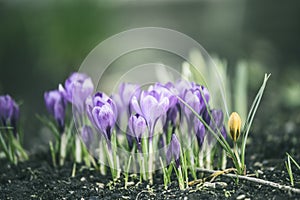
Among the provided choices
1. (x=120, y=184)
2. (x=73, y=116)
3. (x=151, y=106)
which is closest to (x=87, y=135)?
(x=73, y=116)

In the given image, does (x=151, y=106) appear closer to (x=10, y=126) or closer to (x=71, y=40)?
(x=10, y=126)

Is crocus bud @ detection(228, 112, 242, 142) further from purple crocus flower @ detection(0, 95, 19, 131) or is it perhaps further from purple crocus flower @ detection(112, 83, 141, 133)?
purple crocus flower @ detection(0, 95, 19, 131)

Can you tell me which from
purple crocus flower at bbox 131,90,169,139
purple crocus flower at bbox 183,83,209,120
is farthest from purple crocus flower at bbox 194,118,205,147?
purple crocus flower at bbox 131,90,169,139

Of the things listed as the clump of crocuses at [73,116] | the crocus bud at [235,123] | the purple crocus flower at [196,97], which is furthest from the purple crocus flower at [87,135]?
the crocus bud at [235,123]

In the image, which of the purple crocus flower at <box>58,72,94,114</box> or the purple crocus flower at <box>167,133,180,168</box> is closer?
the purple crocus flower at <box>167,133,180,168</box>

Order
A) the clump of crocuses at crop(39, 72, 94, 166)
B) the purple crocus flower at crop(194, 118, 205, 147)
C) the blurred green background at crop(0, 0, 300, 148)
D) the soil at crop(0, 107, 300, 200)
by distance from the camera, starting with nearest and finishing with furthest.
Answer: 1. the soil at crop(0, 107, 300, 200)
2. the purple crocus flower at crop(194, 118, 205, 147)
3. the clump of crocuses at crop(39, 72, 94, 166)
4. the blurred green background at crop(0, 0, 300, 148)

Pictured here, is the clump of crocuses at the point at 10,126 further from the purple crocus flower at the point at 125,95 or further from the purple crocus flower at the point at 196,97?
the purple crocus flower at the point at 196,97
